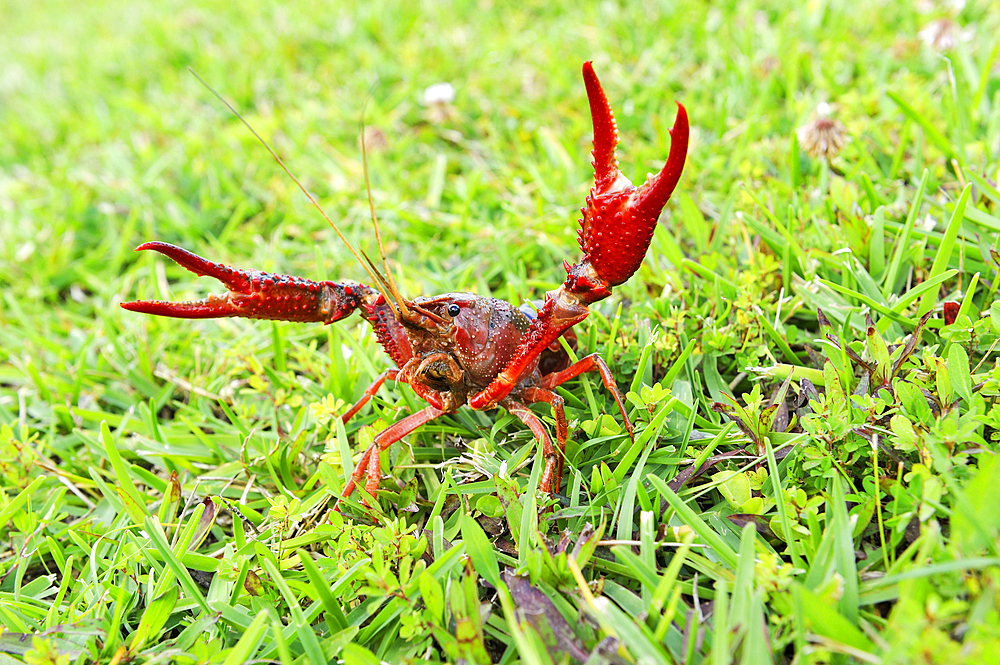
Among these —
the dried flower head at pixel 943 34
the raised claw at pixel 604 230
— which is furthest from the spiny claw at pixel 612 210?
the dried flower head at pixel 943 34

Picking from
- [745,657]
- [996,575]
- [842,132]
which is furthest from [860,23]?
[745,657]

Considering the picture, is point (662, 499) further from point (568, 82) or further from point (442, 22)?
point (442, 22)

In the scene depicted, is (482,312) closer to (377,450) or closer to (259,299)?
(377,450)

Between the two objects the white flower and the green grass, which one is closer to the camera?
the green grass

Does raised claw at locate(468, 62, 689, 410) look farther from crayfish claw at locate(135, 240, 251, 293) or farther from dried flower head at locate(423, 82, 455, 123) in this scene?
dried flower head at locate(423, 82, 455, 123)

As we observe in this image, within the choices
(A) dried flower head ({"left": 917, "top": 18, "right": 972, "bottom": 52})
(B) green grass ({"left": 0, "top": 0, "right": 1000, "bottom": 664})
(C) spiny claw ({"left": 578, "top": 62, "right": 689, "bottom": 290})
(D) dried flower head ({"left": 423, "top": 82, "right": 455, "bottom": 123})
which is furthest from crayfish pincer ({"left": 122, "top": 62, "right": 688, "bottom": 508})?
(A) dried flower head ({"left": 917, "top": 18, "right": 972, "bottom": 52})

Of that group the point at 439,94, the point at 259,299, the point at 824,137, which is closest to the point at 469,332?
the point at 259,299
